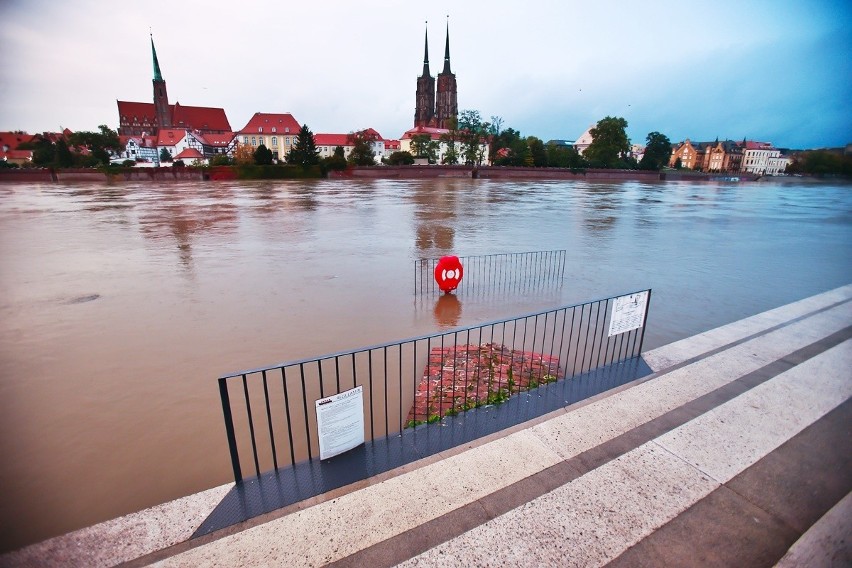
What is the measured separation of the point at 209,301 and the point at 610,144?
284ft

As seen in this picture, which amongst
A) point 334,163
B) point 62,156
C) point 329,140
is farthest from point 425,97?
point 62,156

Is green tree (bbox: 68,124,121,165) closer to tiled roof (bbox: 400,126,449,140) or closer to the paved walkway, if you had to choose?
tiled roof (bbox: 400,126,449,140)

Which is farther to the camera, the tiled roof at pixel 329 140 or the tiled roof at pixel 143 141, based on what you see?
the tiled roof at pixel 329 140

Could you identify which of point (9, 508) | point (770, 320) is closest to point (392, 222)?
point (770, 320)

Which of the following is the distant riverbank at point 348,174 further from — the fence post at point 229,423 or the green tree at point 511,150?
the fence post at point 229,423

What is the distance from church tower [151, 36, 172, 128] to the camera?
94.6 meters

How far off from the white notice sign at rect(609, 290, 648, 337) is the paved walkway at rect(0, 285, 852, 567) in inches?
46.6

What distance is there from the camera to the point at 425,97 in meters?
119

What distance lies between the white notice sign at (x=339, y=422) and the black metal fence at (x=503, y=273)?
6660 mm

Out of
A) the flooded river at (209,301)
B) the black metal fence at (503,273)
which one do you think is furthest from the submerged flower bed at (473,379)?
the black metal fence at (503,273)

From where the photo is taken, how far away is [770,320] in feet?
23.6

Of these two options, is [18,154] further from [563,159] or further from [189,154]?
[563,159]

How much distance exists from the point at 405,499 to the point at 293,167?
201 feet

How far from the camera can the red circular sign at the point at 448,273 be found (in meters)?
9.77
